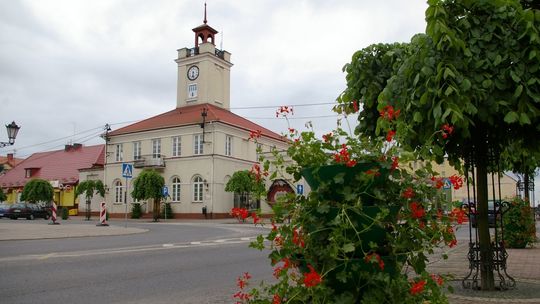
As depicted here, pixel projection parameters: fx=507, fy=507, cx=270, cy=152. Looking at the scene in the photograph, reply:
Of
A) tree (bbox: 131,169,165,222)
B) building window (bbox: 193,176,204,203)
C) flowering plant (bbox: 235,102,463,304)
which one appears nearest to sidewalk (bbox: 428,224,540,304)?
flowering plant (bbox: 235,102,463,304)

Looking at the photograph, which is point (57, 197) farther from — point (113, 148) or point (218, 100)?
point (218, 100)

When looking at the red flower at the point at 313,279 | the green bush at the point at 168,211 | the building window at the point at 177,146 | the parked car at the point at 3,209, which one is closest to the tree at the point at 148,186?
the green bush at the point at 168,211

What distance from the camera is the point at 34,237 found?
18062 millimetres

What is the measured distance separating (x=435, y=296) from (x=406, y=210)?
60 centimetres

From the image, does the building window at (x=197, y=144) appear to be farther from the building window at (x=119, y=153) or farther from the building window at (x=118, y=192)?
the building window at (x=118, y=192)

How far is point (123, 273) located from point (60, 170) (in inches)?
2126

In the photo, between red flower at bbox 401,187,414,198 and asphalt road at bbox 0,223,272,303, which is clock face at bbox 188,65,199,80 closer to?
asphalt road at bbox 0,223,272,303

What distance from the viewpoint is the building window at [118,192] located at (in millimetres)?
48400

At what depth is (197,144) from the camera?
43.5 m

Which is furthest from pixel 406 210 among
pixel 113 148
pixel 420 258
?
pixel 113 148

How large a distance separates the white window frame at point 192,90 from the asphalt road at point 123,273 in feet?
115

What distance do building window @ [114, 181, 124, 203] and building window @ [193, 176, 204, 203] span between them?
362 inches

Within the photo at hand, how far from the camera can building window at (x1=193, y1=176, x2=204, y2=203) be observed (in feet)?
140

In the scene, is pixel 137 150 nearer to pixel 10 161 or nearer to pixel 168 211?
pixel 168 211
